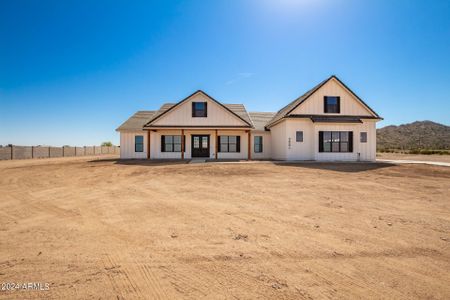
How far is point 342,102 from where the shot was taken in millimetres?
19938

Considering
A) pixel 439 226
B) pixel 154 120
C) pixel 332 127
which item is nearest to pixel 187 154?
pixel 154 120

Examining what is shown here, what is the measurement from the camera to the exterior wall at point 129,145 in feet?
71.8

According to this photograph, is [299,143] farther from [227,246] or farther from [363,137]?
[227,246]

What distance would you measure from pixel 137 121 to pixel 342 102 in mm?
20737

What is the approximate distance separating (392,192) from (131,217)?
28.1ft

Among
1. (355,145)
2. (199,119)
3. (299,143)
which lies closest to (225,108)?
(199,119)

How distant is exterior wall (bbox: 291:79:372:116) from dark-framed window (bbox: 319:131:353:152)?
A: 6.76 feet

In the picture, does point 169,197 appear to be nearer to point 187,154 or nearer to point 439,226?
point 439,226

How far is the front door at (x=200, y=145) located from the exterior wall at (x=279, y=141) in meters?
6.89

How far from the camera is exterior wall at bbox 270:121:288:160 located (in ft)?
64.0

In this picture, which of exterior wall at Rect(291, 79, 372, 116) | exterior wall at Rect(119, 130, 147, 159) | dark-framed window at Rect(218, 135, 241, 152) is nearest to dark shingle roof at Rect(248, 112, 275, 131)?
dark-framed window at Rect(218, 135, 241, 152)

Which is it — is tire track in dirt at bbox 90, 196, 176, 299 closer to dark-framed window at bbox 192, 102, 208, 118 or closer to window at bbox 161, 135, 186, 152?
dark-framed window at bbox 192, 102, 208, 118

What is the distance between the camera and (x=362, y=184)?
9172mm

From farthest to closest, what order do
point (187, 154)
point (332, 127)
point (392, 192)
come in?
point (187, 154)
point (332, 127)
point (392, 192)
